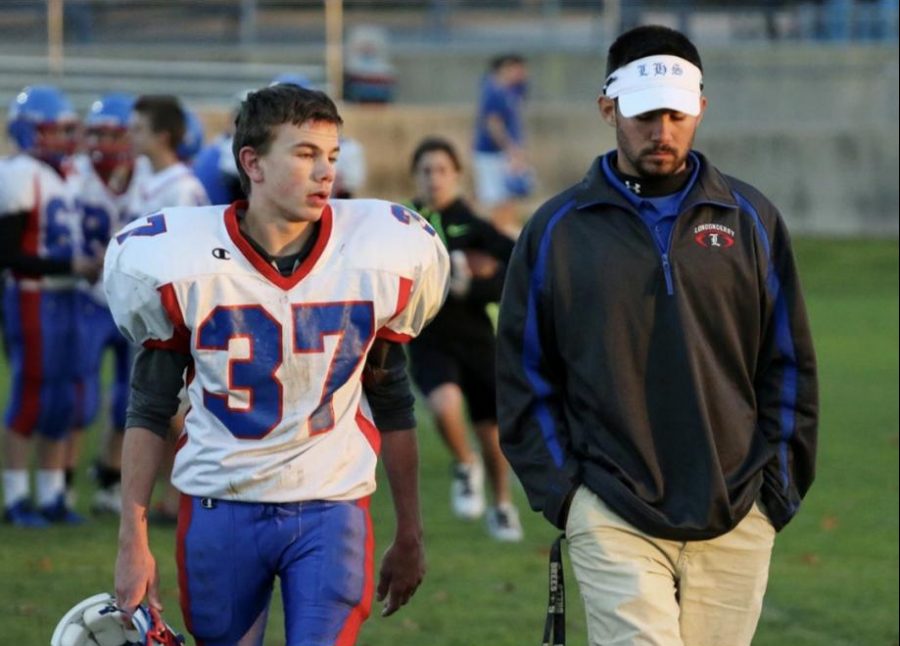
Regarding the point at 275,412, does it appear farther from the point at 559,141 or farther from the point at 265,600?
the point at 559,141

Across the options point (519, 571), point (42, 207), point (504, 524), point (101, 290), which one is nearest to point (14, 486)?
point (101, 290)

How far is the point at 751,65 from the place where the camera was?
2481 centimetres

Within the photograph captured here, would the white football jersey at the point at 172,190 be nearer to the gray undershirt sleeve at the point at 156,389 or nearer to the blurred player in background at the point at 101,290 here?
the blurred player in background at the point at 101,290

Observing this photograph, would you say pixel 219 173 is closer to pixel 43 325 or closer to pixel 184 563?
pixel 43 325

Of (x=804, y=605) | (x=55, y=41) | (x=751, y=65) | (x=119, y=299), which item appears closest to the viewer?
(x=119, y=299)

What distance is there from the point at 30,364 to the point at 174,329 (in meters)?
5.41

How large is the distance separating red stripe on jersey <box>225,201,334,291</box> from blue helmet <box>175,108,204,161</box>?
16.6 ft

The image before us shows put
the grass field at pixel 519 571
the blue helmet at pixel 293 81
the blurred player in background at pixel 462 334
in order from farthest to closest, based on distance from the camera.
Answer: the blurred player in background at pixel 462 334
the grass field at pixel 519 571
the blue helmet at pixel 293 81

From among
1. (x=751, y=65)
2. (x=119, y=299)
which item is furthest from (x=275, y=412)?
(x=751, y=65)

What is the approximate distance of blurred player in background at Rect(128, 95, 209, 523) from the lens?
365 inches

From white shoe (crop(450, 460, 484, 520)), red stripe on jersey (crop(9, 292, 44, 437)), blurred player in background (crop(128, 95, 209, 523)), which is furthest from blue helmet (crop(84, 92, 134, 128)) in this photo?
white shoe (crop(450, 460, 484, 520))

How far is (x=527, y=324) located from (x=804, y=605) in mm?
3887

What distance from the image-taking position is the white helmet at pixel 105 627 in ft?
15.0

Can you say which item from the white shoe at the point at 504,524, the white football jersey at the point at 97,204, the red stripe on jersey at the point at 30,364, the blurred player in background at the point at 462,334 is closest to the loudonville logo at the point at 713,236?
the blurred player in background at the point at 462,334
